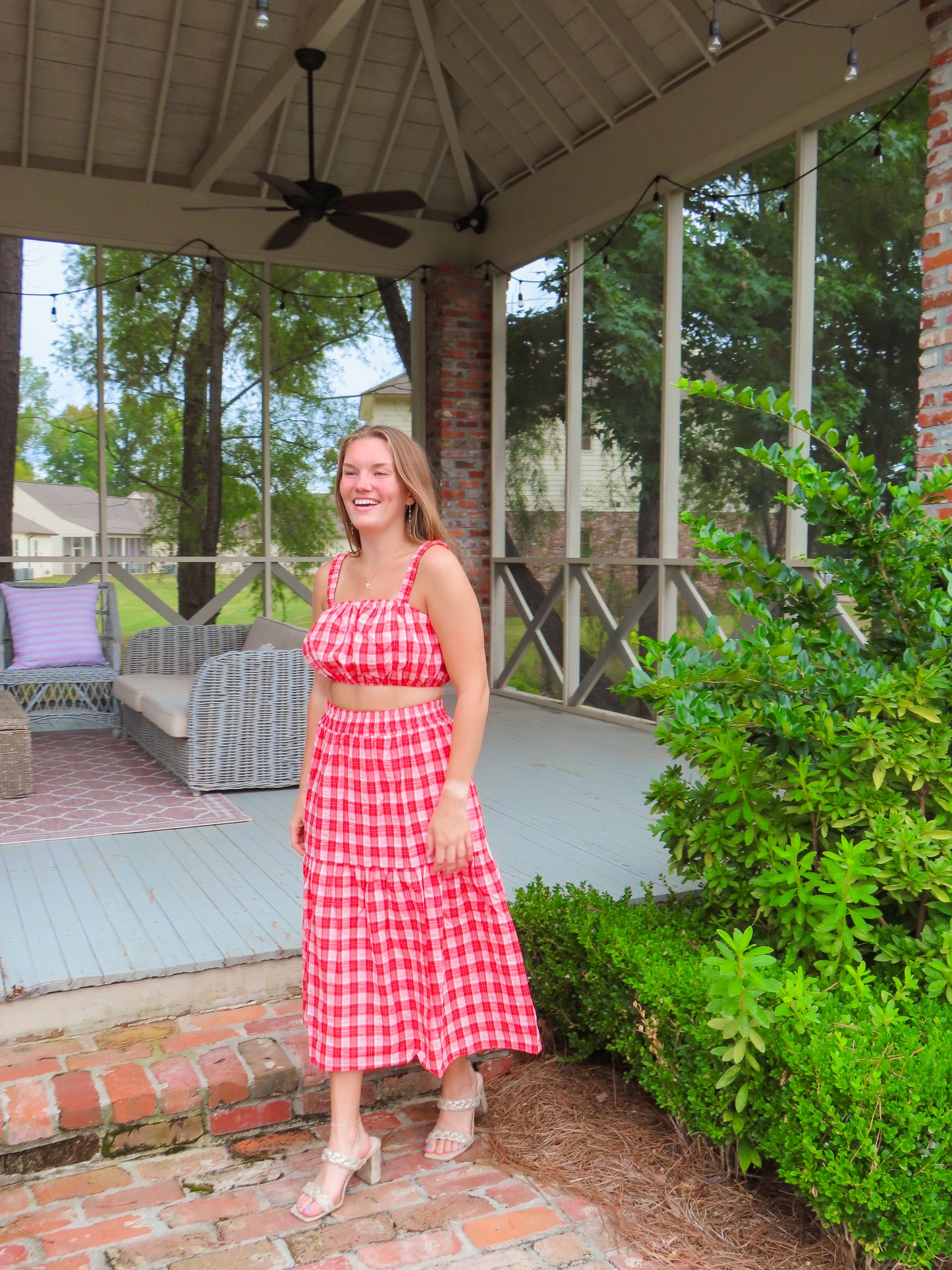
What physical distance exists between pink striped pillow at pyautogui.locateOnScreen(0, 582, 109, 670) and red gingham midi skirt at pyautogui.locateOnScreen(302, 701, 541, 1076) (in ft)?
15.6

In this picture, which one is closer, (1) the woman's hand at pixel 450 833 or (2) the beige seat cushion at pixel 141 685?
(1) the woman's hand at pixel 450 833

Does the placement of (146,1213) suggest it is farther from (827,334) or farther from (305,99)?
(305,99)

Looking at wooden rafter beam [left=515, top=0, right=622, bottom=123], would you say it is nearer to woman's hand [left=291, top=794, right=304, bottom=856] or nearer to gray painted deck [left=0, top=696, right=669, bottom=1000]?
gray painted deck [left=0, top=696, right=669, bottom=1000]

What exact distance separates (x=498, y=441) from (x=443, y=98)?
7.98 ft

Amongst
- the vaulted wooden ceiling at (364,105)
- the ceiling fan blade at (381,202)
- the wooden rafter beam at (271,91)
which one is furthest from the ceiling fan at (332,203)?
the vaulted wooden ceiling at (364,105)

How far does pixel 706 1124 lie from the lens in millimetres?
2275

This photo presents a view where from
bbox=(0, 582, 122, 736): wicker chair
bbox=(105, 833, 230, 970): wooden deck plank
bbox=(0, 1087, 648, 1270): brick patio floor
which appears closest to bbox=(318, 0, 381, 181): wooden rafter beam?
bbox=(0, 582, 122, 736): wicker chair

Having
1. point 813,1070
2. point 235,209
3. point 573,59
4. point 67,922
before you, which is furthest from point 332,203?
point 813,1070

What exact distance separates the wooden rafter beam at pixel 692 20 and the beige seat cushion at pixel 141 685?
173 inches

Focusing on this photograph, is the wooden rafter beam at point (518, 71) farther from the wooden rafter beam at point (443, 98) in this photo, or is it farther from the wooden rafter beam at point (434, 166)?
the wooden rafter beam at point (434, 166)

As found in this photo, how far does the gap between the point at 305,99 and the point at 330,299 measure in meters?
1.41

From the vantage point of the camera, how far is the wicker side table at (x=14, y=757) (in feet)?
15.6

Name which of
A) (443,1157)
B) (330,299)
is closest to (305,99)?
(330,299)

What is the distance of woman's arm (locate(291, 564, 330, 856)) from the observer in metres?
2.40
